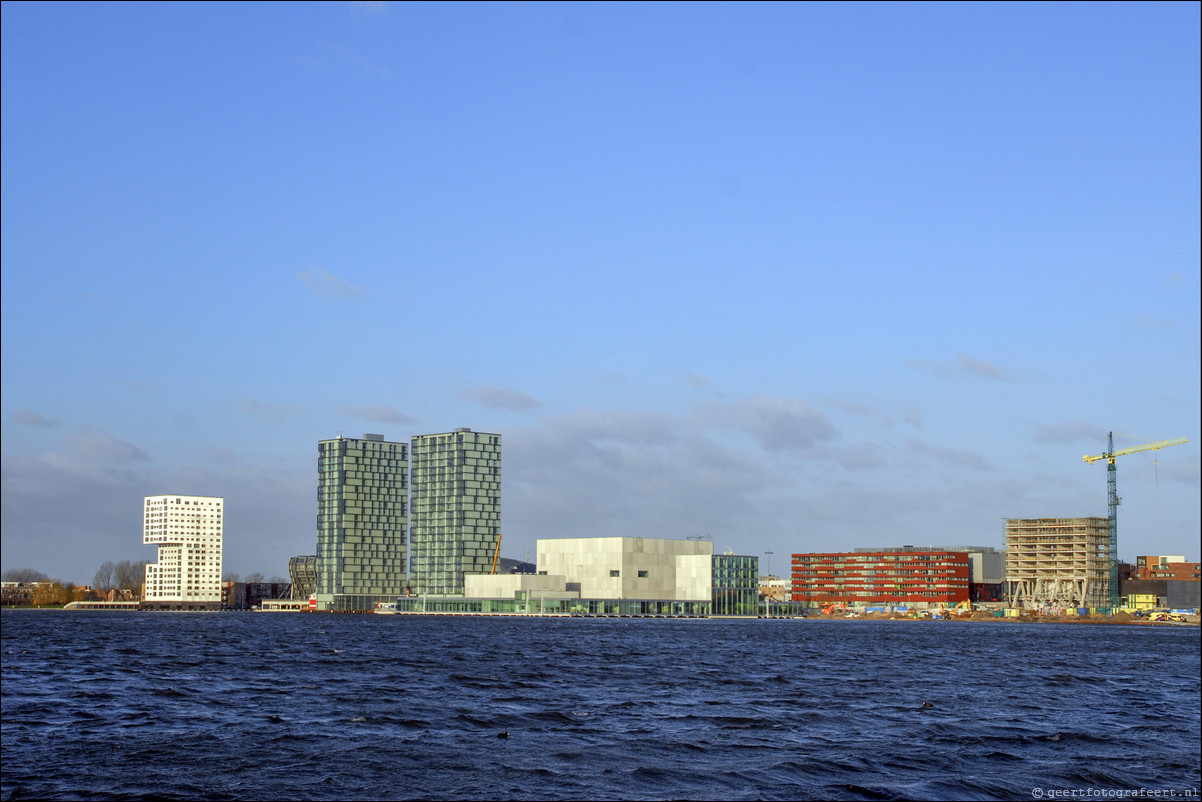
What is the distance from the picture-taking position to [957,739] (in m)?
45.8

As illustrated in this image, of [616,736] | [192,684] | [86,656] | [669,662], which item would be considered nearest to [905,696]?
[616,736]

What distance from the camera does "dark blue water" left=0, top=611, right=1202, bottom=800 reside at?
1396 inches

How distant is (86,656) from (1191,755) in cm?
8004

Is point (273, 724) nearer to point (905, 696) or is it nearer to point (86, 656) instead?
point (905, 696)

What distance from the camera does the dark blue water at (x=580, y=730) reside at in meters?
→ 35.5

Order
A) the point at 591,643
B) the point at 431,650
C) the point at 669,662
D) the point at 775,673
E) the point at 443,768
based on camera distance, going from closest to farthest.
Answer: the point at 443,768 → the point at 775,673 → the point at 669,662 → the point at 431,650 → the point at 591,643

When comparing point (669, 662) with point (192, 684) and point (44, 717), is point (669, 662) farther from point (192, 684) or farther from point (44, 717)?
point (44, 717)

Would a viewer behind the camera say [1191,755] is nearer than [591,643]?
Yes

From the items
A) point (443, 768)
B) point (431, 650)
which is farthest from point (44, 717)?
point (431, 650)

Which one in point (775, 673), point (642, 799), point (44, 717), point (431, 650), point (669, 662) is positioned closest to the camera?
point (642, 799)

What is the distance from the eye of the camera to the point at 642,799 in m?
33.4

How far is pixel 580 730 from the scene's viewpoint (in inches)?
1852

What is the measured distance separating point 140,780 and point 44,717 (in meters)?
16.9

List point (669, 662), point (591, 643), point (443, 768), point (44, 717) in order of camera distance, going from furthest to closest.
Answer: point (591, 643) < point (669, 662) < point (44, 717) < point (443, 768)
